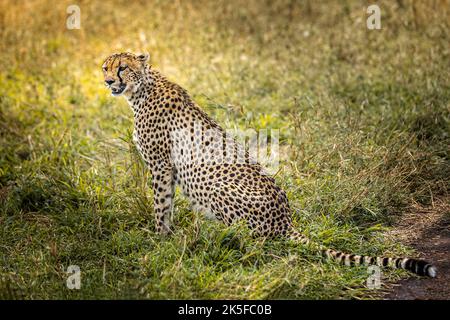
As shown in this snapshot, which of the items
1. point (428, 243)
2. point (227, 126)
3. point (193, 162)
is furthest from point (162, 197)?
point (428, 243)

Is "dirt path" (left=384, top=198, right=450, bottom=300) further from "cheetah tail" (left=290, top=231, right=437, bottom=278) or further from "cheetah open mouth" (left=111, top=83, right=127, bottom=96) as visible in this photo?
"cheetah open mouth" (left=111, top=83, right=127, bottom=96)

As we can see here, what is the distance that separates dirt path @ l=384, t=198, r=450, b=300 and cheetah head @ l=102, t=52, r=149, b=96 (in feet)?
7.10

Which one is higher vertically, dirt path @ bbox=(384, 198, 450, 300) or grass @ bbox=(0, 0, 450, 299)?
grass @ bbox=(0, 0, 450, 299)

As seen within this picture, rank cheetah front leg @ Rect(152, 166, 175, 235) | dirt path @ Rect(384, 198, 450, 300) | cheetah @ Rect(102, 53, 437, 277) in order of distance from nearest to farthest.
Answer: dirt path @ Rect(384, 198, 450, 300), cheetah @ Rect(102, 53, 437, 277), cheetah front leg @ Rect(152, 166, 175, 235)

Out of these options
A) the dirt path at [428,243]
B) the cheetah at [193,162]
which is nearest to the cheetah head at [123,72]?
the cheetah at [193,162]

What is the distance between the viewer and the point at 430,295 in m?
4.33

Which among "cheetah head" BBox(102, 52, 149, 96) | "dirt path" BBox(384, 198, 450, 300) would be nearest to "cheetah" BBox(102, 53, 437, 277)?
"cheetah head" BBox(102, 52, 149, 96)

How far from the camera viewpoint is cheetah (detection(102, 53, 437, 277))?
4.69 m

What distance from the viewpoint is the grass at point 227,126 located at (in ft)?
14.7

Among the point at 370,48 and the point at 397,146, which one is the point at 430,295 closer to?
the point at 397,146

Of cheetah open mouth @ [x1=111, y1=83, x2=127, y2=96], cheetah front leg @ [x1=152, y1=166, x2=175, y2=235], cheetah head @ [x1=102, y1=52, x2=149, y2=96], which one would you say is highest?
cheetah head @ [x1=102, y1=52, x2=149, y2=96]

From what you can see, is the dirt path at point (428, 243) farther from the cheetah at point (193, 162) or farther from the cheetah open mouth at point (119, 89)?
the cheetah open mouth at point (119, 89)
